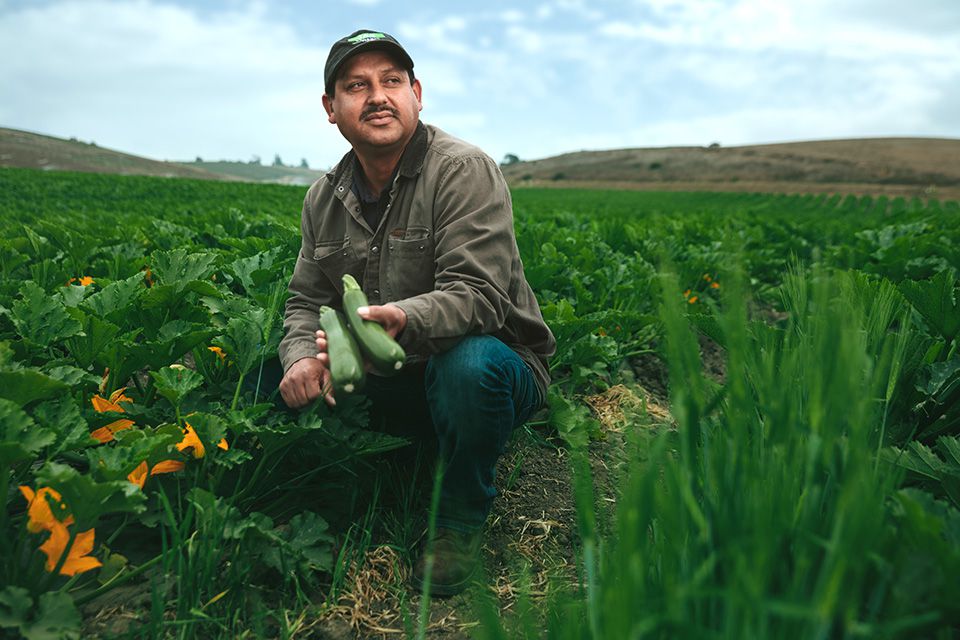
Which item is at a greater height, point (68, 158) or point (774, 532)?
point (68, 158)

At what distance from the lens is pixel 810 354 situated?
1462 millimetres

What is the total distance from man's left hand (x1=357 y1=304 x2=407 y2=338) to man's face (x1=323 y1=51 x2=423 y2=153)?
0.75 metres

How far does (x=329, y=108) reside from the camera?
2.86m

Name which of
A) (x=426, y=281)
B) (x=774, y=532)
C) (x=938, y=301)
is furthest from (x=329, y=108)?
(x=938, y=301)

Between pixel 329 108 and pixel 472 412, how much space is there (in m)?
1.41

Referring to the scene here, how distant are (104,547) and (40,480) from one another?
422 mm

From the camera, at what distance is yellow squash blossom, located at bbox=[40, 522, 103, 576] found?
5.99 feet

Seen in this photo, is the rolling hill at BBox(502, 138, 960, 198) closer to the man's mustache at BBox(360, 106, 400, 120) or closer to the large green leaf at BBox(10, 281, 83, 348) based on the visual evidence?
the man's mustache at BBox(360, 106, 400, 120)

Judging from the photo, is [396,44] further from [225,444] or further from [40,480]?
[40,480]

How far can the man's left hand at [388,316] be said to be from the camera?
7.16 feet

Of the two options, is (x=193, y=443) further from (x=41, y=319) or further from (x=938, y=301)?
(x=938, y=301)

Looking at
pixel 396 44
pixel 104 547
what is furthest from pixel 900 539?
pixel 396 44

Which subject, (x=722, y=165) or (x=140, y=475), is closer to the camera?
(x=140, y=475)

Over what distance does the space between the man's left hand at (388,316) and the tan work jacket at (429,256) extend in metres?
0.03
